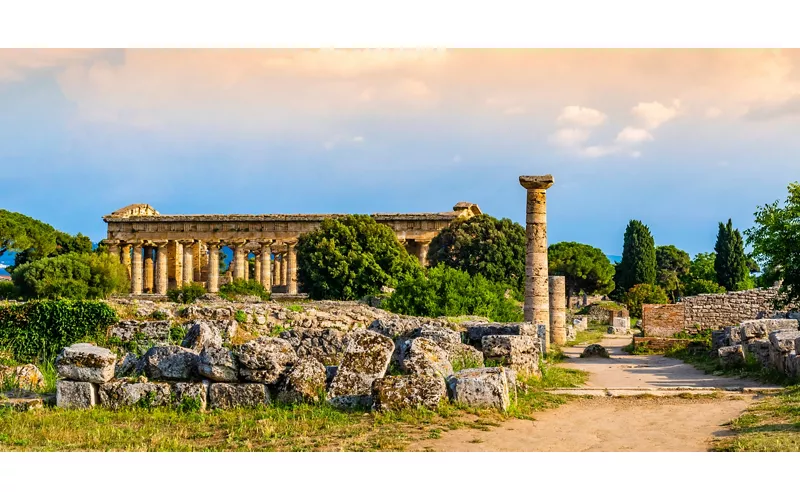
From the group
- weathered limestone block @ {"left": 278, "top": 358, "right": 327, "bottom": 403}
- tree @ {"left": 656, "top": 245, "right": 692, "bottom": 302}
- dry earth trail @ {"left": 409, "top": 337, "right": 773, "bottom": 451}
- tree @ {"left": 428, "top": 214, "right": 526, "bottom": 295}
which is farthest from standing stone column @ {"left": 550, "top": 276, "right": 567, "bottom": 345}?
tree @ {"left": 656, "top": 245, "right": 692, "bottom": 302}

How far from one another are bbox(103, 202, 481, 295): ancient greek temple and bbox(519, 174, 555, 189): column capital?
31492mm

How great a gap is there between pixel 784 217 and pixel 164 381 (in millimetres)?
17897

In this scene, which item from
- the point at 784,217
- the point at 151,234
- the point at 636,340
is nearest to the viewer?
the point at 784,217

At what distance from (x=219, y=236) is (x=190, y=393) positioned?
172ft

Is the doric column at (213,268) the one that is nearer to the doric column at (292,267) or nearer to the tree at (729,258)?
the doric column at (292,267)

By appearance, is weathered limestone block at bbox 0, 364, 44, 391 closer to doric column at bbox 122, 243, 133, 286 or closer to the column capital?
the column capital

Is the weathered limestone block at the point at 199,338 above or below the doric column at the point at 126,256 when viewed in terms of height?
below

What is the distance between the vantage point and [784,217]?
21641 millimetres

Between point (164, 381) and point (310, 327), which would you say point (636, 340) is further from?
point (164, 381)

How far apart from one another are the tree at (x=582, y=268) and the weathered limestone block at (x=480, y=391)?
60.3 m

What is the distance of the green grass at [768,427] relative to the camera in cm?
799

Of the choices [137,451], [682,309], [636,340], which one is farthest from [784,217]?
[137,451]

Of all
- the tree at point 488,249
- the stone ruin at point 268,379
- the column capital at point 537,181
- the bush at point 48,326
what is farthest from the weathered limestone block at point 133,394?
the tree at point 488,249

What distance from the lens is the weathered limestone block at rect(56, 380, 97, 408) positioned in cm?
998
